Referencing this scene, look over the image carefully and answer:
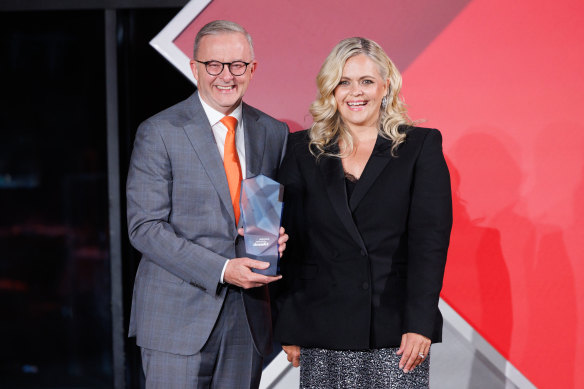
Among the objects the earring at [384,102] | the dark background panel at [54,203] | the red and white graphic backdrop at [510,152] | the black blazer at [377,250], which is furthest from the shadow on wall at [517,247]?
the dark background panel at [54,203]

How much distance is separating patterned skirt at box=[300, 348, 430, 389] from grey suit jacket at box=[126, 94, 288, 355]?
23 cm

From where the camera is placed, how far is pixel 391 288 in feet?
5.96

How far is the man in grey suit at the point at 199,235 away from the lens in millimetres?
1966

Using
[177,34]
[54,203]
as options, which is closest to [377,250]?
[177,34]

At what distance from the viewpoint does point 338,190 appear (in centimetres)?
184

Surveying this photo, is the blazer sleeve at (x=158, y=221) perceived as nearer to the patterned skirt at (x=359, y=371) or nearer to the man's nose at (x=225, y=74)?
the man's nose at (x=225, y=74)

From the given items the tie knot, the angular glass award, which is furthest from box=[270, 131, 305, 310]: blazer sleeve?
the tie knot

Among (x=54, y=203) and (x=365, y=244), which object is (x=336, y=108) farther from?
(x=54, y=203)

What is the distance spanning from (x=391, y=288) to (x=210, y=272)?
0.53 m

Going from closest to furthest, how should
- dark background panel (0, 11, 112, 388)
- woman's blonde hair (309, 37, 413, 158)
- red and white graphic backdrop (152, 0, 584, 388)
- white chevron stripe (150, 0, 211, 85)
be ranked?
1. woman's blonde hair (309, 37, 413, 158)
2. red and white graphic backdrop (152, 0, 584, 388)
3. white chevron stripe (150, 0, 211, 85)
4. dark background panel (0, 11, 112, 388)

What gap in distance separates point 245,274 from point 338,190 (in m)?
0.35

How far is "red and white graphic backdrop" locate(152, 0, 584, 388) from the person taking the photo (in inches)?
104

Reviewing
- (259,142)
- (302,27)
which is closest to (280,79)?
(302,27)

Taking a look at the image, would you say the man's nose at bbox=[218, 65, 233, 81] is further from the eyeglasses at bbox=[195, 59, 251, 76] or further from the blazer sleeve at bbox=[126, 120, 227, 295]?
the blazer sleeve at bbox=[126, 120, 227, 295]
